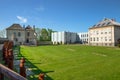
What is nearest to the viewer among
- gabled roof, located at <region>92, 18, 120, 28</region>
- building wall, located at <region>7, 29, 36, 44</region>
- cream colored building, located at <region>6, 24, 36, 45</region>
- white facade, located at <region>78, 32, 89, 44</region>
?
gabled roof, located at <region>92, 18, 120, 28</region>

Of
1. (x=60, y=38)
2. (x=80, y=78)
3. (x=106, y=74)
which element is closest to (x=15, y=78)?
(x=80, y=78)

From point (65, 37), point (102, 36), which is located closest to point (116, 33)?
point (102, 36)

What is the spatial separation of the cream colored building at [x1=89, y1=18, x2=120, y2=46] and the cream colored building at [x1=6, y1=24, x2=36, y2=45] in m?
24.3

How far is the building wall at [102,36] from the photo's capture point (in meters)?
61.4

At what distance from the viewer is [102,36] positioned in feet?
215

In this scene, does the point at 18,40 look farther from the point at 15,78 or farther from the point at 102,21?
the point at 15,78

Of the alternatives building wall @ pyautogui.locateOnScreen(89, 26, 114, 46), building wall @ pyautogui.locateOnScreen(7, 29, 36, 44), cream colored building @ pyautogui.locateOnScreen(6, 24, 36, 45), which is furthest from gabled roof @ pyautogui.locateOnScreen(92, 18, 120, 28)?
building wall @ pyautogui.locateOnScreen(7, 29, 36, 44)

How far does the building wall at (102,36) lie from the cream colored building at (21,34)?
23.7 metres

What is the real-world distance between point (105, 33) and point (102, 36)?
2.00m

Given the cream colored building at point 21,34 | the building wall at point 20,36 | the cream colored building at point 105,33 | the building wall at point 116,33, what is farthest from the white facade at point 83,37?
the building wall at point 116,33

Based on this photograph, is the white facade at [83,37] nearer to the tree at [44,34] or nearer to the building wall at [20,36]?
the tree at [44,34]

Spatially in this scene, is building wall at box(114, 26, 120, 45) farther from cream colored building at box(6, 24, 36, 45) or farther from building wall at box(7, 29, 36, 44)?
building wall at box(7, 29, 36, 44)

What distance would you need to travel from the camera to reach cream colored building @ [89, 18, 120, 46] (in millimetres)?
60812

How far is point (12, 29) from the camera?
7812cm
